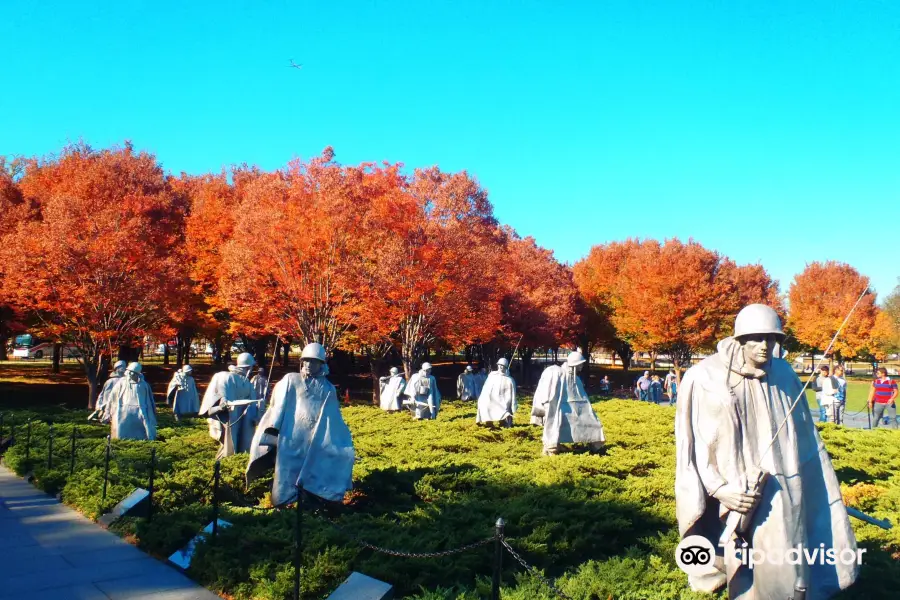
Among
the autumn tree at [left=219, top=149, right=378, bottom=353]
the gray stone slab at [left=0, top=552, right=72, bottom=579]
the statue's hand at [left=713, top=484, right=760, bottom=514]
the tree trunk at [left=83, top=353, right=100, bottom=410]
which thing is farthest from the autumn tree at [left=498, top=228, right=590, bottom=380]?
the statue's hand at [left=713, top=484, right=760, bottom=514]

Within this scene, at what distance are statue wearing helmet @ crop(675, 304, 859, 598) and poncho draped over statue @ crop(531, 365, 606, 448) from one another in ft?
26.8

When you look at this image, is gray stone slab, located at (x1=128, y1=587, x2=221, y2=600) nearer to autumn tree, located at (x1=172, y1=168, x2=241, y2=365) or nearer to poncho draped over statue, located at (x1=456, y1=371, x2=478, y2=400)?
autumn tree, located at (x1=172, y1=168, x2=241, y2=365)

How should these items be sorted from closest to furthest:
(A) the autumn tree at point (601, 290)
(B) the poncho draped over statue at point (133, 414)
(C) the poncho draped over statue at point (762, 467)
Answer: (C) the poncho draped over statue at point (762, 467), (B) the poncho draped over statue at point (133, 414), (A) the autumn tree at point (601, 290)

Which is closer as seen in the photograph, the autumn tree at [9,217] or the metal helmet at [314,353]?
the metal helmet at [314,353]

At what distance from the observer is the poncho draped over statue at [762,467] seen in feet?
12.1

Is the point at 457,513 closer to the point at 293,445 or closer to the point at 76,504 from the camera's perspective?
the point at 293,445

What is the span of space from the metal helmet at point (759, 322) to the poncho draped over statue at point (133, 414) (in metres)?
13.2

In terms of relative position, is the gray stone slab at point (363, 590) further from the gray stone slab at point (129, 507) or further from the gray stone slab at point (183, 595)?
the gray stone slab at point (129, 507)

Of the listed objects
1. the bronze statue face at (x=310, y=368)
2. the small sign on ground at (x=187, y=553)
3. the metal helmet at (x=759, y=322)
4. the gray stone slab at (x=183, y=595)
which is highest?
the metal helmet at (x=759, y=322)

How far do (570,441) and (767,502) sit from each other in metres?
8.49

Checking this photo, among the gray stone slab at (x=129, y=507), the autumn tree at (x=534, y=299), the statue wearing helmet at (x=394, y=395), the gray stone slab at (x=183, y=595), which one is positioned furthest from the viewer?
the autumn tree at (x=534, y=299)

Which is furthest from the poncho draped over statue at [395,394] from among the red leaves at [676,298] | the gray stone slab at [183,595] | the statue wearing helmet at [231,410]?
the red leaves at [676,298]

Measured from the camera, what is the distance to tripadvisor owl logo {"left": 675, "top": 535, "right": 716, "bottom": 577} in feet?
12.9

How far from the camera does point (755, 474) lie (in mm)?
3635
